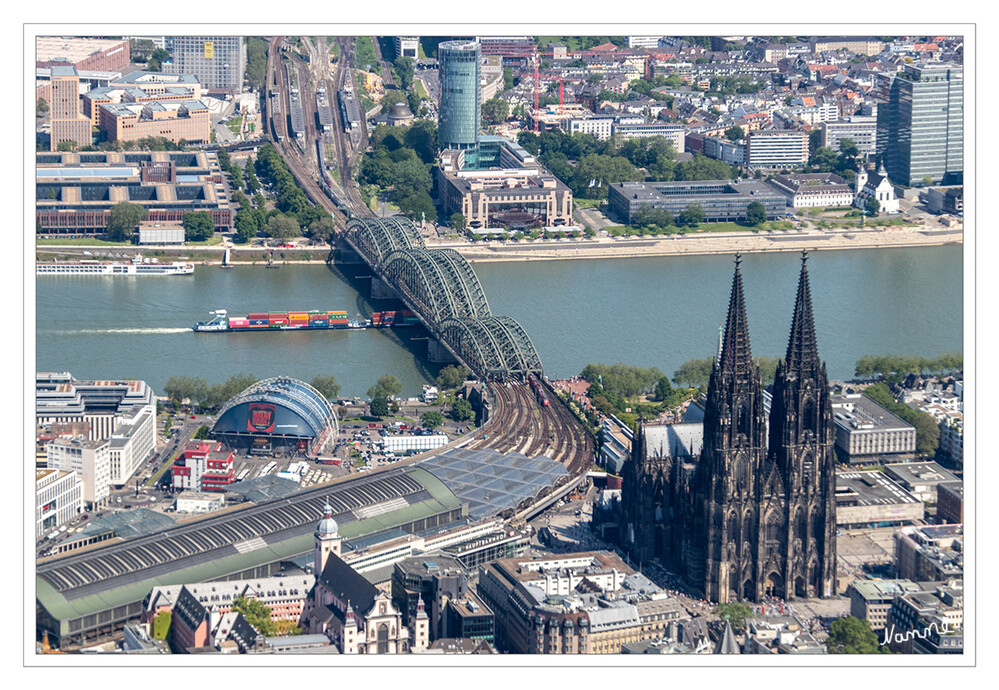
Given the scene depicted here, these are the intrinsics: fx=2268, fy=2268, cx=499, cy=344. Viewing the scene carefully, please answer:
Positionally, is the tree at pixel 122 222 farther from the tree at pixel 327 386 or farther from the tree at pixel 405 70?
the tree at pixel 405 70

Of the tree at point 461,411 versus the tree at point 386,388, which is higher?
the tree at point 386,388

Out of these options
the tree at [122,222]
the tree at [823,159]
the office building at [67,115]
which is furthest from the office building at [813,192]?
the office building at [67,115]

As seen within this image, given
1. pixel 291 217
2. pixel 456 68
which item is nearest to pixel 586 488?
pixel 291 217

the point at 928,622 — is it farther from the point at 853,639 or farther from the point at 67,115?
the point at 67,115

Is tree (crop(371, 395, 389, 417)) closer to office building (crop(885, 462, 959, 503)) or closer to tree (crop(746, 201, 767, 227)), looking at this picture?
office building (crop(885, 462, 959, 503))
